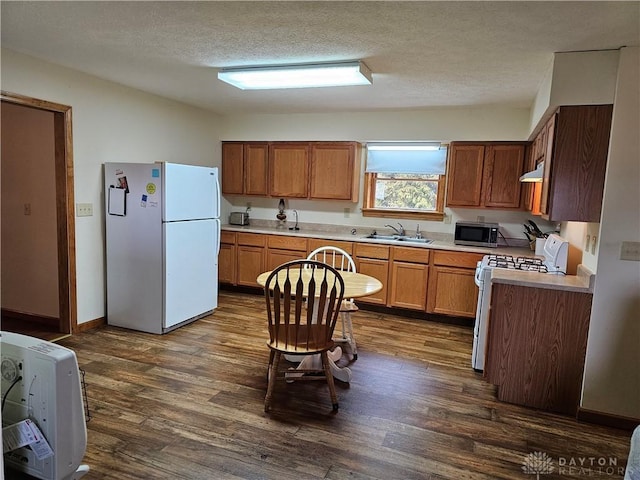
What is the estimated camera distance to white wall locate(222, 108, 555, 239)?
4.51m

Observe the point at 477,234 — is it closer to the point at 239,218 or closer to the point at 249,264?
the point at 249,264

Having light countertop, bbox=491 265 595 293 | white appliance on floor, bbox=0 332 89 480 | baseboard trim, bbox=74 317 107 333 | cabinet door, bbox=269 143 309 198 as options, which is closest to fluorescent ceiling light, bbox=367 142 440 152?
cabinet door, bbox=269 143 309 198

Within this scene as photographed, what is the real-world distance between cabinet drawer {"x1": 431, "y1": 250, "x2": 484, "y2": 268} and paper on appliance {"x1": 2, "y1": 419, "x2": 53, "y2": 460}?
12.4 feet

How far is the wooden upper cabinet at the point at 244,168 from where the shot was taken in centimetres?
540

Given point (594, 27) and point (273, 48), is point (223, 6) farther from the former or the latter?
point (594, 27)

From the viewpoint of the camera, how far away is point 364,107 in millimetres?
4691

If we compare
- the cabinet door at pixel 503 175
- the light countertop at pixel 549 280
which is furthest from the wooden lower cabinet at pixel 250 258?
the light countertop at pixel 549 280

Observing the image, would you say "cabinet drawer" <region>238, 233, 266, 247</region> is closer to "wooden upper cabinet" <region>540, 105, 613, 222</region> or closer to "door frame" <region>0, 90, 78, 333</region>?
"door frame" <region>0, 90, 78, 333</region>

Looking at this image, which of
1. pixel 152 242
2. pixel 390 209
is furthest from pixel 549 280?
pixel 152 242

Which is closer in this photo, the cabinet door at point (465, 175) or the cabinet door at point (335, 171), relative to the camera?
the cabinet door at point (465, 175)

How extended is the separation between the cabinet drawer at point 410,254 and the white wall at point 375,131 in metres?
0.62

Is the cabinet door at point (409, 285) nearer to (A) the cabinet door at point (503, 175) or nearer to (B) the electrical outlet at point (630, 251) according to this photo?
(A) the cabinet door at point (503, 175)

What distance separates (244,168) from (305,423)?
376cm

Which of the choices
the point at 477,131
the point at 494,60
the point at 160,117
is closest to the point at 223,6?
the point at 494,60
